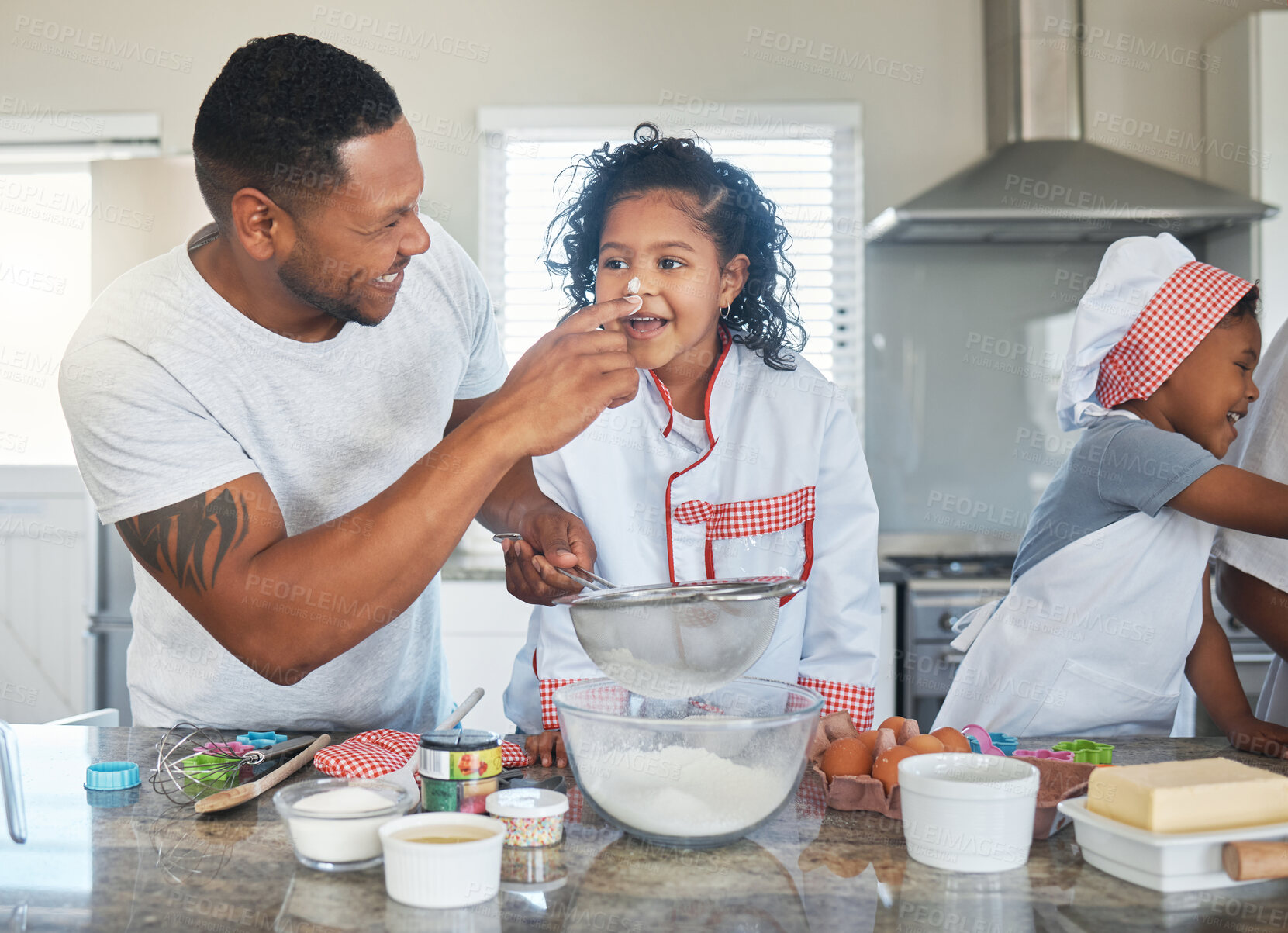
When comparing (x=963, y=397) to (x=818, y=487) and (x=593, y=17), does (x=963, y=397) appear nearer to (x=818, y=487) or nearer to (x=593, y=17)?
(x=593, y=17)

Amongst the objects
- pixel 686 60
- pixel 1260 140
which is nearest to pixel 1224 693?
pixel 1260 140

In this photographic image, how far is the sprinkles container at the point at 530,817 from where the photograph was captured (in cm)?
90

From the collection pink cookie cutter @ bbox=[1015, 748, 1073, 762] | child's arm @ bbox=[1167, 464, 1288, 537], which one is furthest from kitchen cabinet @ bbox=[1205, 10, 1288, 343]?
pink cookie cutter @ bbox=[1015, 748, 1073, 762]

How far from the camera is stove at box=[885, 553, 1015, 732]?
2.77 meters

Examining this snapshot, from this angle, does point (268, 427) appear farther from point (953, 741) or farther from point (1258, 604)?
point (1258, 604)

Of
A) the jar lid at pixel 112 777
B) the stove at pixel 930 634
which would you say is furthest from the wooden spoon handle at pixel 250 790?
the stove at pixel 930 634

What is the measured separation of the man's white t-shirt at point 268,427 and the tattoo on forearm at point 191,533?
0.02 m

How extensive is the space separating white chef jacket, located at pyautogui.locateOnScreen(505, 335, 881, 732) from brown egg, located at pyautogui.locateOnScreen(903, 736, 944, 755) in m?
0.41

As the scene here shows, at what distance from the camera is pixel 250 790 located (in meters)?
1.03

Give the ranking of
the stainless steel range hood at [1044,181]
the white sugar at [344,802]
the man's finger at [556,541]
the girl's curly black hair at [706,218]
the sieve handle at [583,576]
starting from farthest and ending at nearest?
the stainless steel range hood at [1044,181] < the girl's curly black hair at [706,218] < the man's finger at [556,541] < the sieve handle at [583,576] < the white sugar at [344,802]

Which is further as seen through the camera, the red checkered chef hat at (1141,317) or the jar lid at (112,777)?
the red checkered chef hat at (1141,317)

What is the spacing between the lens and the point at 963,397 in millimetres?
3453

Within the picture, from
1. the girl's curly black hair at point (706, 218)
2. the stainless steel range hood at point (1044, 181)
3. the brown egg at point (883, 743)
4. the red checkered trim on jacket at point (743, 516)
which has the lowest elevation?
the brown egg at point (883, 743)

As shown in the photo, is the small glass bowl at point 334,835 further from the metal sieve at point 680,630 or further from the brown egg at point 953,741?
the brown egg at point 953,741
